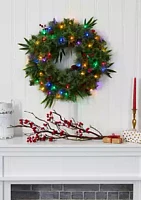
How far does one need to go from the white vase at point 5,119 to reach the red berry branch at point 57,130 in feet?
0.13

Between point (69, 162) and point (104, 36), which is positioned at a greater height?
point (104, 36)

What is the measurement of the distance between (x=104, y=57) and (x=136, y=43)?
0.24 meters

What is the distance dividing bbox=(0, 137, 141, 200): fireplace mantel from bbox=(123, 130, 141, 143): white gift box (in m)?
0.05

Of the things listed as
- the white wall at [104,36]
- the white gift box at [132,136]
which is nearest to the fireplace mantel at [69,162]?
the white gift box at [132,136]

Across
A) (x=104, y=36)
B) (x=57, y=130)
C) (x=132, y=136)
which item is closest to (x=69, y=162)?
(x=57, y=130)

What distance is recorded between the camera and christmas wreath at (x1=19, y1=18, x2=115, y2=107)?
214 cm

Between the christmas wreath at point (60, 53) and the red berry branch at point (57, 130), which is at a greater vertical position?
the christmas wreath at point (60, 53)

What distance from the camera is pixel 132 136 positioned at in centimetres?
208

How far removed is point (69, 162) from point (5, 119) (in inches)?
17.8

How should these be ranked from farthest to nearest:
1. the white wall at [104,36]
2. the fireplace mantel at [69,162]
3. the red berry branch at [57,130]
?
the white wall at [104,36] → the red berry branch at [57,130] → the fireplace mantel at [69,162]

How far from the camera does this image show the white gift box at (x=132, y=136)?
2061 mm

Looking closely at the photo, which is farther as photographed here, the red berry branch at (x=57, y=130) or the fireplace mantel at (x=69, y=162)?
the red berry branch at (x=57, y=130)

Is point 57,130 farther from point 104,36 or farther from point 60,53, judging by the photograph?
point 104,36

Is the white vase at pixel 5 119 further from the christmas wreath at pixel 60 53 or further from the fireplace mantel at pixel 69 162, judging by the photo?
the christmas wreath at pixel 60 53
